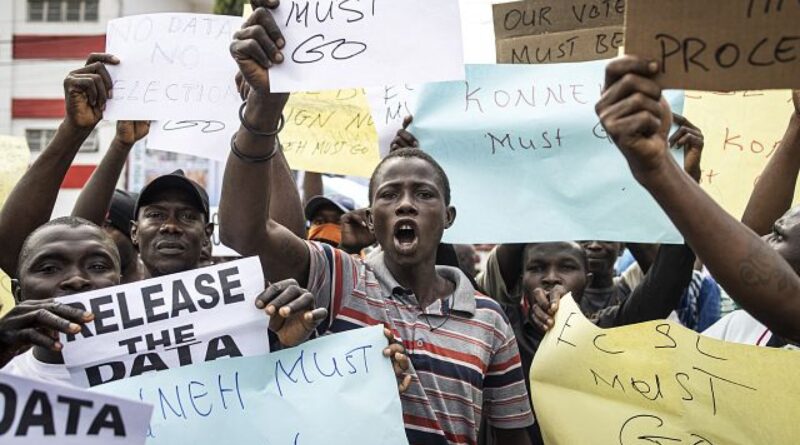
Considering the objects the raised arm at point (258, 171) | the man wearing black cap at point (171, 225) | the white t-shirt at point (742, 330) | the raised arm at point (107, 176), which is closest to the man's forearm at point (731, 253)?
the white t-shirt at point (742, 330)

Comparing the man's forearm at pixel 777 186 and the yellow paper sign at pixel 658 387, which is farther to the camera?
the man's forearm at pixel 777 186

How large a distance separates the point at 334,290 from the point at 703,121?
1954 millimetres

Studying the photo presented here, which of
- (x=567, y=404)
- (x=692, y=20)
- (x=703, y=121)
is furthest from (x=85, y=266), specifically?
(x=703, y=121)

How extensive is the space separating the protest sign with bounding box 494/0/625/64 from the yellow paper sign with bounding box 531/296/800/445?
5.41 feet

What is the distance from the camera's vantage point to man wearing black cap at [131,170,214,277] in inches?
141

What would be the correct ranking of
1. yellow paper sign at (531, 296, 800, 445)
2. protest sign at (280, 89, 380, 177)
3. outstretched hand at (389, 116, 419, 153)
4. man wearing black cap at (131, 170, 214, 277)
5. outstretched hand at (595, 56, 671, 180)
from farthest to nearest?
1. protest sign at (280, 89, 380, 177)
2. outstretched hand at (389, 116, 419, 153)
3. man wearing black cap at (131, 170, 214, 277)
4. yellow paper sign at (531, 296, 800, 445)
5. outstretched hand at (595, 56, 671, 180)

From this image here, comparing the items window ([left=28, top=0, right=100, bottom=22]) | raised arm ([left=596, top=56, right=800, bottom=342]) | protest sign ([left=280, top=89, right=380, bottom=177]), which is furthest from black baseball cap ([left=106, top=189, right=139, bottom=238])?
window ([left=28, top=0, right=100, bottom=22])

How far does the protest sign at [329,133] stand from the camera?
4.43m

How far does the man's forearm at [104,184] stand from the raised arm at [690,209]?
213 centimetres

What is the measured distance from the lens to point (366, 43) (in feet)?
9.52

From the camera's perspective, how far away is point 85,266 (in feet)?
9.48

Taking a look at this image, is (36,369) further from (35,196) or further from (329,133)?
(329,133)

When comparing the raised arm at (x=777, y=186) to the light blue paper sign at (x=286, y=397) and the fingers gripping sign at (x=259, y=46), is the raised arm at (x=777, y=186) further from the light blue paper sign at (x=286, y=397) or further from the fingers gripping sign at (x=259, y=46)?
the fingers gripping sign at (x=259, y=46)

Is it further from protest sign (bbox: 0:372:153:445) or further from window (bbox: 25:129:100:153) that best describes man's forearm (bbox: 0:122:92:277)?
window (bbox: 25:129:100:153)
